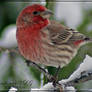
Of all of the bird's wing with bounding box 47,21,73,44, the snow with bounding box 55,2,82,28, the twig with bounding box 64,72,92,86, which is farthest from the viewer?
the bird's wing with bounding box 47,21,73,44

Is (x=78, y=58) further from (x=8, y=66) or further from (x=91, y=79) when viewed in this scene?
(x=8, y=66)

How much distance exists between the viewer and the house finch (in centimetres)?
71

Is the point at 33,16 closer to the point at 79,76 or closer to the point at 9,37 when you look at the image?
the point at 9,37

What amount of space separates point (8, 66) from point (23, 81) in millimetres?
62

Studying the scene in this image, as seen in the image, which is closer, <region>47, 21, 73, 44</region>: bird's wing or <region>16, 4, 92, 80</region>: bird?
<region>16, 4, 92, 80</region>: bird

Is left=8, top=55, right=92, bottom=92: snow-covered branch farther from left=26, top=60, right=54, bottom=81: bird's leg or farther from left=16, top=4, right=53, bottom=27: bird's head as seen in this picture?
left=16, top=4, right=53, bottom=27: bird's head

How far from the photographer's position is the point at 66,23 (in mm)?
721

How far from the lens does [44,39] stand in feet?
2.69

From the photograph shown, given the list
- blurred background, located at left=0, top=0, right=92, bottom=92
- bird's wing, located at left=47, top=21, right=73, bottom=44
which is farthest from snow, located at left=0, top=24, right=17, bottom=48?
bird's wing, located at left=47, top=21, right=73, bottom=44

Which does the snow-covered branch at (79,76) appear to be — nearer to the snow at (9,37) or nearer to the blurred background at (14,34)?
the blurred background at (14,34)

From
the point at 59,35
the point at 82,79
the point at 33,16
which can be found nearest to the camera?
the point at 82,79

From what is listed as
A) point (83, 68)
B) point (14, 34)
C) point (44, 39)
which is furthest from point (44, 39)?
point (83, 68)

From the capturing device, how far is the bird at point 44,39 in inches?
27.7

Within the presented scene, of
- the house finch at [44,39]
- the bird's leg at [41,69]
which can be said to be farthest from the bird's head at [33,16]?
the bird's leg at [41,69]
